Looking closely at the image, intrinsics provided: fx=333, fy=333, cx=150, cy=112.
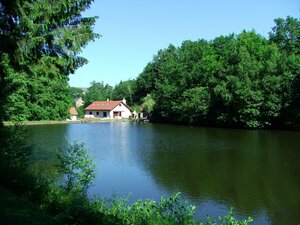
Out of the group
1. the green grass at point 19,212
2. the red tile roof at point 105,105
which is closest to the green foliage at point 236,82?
the red tile roof at point 105,105

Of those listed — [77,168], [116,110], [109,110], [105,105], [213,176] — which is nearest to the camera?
[77,168]

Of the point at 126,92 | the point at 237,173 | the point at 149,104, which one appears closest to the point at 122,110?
the point at 126,92

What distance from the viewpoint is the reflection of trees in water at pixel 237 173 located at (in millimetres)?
13289

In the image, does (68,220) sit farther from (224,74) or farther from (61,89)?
(61,89)

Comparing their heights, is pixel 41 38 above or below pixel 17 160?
above

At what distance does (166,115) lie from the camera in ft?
215

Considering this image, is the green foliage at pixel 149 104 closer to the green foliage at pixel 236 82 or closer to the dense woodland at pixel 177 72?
the dense woodland at pixel 177 72

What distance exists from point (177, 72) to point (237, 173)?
4659 cm

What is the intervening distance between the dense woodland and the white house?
320 centimetres

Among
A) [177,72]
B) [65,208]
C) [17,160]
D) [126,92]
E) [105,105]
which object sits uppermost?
[177,72]

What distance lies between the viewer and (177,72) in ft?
208

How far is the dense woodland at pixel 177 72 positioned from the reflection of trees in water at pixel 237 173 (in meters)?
7.82

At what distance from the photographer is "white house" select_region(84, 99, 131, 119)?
83.8m

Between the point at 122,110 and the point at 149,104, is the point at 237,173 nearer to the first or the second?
the point at 149,104
